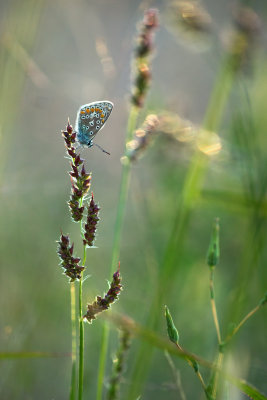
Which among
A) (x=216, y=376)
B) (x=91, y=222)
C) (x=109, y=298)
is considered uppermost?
(x=91, y=222)

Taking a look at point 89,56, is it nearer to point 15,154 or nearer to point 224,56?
point 15,154

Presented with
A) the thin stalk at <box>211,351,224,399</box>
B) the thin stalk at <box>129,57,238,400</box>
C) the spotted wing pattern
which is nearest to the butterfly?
the spotted wing pattern

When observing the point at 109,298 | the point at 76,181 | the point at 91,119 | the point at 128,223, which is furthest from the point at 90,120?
the point at 128,223

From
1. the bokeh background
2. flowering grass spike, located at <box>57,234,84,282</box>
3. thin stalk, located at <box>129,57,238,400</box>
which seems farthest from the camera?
the bokeh background

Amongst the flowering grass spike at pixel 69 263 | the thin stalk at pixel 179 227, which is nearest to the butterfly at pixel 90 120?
the thin stalk at pixel 179 227

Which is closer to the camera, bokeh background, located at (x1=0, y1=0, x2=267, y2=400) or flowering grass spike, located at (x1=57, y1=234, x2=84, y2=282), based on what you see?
flowering grass spike, located at (x1=57, y1=234, x2=84, y2=282)

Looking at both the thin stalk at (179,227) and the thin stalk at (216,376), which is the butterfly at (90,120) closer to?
the thin stalk at (179,227)

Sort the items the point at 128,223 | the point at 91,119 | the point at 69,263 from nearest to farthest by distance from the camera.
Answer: the point at 69,263 < the point at 91,119 < the point at 128,223

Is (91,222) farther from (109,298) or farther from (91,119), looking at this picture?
(91,119)

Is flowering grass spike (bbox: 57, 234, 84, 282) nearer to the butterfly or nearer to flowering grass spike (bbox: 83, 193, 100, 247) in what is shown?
flowering grass spike (bbox: 83, 193, 100, 247)
